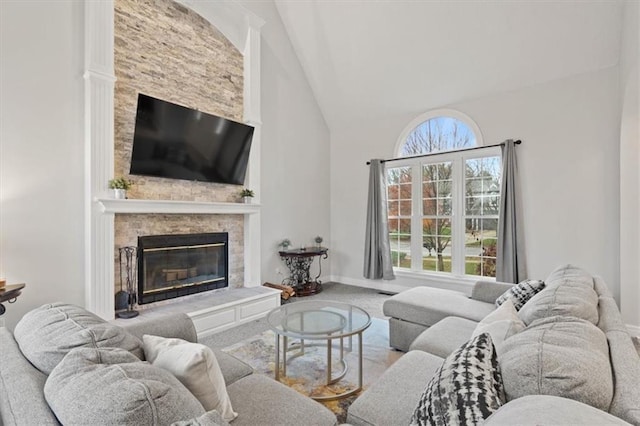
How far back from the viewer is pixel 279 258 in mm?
5094

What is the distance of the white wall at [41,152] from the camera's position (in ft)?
8.75

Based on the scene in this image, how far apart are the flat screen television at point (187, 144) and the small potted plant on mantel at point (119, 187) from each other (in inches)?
9.0

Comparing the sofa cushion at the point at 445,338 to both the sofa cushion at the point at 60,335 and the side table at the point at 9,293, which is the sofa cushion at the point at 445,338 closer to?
the sofa cushion at the point at 60,335

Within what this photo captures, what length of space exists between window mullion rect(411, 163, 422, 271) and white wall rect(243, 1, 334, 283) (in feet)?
5.27

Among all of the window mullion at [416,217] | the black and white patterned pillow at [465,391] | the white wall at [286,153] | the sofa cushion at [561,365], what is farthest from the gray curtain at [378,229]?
the black and white patterned pillow at [465,391]

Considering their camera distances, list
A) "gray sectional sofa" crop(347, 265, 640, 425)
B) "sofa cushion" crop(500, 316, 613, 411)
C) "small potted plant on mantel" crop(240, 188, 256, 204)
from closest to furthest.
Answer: "gray sectional sofa" crop(347, 265, 640, 425)
"sofa cushion" crop(500, 316, 613, 411)
"small potted plant on mantel" crop(240, 188, 256, 204)

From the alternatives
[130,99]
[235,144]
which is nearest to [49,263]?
[130,99]

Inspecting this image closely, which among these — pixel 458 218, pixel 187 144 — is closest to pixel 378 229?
pixel 458 218

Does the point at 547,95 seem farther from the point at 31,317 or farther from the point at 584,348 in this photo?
the point at 31,317

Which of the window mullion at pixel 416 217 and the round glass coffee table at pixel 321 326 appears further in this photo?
the window mullion at pixel 416 217

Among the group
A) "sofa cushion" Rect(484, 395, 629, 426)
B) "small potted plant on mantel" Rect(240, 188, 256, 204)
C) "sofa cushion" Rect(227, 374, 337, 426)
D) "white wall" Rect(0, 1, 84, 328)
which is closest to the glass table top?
"sofa cushion" Rect(227, 374, 337, 426)

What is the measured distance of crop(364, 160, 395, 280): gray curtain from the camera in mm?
5277

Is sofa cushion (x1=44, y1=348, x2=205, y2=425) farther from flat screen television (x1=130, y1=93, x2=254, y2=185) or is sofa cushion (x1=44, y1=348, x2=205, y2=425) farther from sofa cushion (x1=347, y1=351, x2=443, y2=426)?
flat screen television (x1=130, y1=93, x2=254, y2=185)

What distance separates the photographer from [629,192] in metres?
3.23
